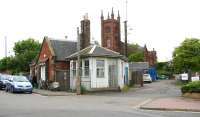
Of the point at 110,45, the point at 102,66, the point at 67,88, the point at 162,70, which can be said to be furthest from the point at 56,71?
the point at 162,70

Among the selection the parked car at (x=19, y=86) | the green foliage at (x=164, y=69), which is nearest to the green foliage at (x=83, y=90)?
the parked car at (x=19, y=86)

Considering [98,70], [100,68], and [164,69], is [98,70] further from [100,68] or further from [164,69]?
[164,69]

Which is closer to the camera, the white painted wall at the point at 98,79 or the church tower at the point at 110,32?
the white painted wall at the point at 98,79

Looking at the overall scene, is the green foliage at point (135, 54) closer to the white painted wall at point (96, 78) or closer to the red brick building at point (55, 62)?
the red brick building at point (55, 62)

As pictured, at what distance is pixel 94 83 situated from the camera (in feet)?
124

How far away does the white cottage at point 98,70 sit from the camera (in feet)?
124

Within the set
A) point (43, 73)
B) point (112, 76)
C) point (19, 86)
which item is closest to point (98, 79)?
point (112, 76)

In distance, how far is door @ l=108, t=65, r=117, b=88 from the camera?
130ft

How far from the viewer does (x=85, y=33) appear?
1869 inches

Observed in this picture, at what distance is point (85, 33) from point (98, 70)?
981cm

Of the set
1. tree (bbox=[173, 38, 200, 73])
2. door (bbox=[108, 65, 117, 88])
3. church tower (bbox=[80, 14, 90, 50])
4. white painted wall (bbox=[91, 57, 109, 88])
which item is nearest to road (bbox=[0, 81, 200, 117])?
white painted wall (bbox=[91, 57, 109, 88])

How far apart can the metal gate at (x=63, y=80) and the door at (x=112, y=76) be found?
4.20m

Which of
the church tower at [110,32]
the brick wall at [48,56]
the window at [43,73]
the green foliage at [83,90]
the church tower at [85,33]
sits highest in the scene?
the church tower at [110,32]

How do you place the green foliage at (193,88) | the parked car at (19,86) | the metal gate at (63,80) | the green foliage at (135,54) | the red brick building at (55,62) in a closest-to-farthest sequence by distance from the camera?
the green foliage at (193,88) → the parked car at (19,86) → the metal gate at (63,80) → the red brick building at (55,62) → the green foliage at (135,54)
